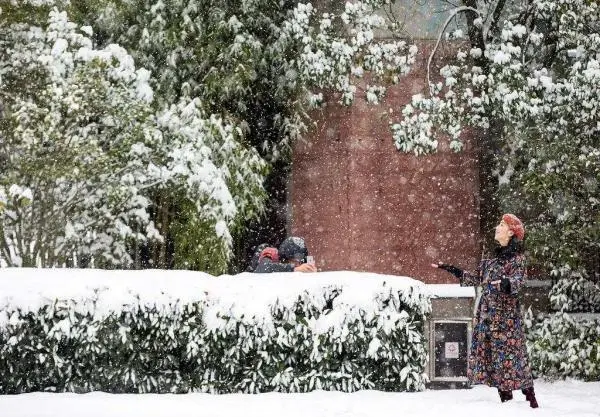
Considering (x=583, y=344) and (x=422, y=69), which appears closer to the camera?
(x=583, y=344)

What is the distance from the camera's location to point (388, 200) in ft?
50.1

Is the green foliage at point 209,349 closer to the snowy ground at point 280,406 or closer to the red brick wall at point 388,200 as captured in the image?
the snowy ground at point 280,406

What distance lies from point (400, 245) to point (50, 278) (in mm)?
8247

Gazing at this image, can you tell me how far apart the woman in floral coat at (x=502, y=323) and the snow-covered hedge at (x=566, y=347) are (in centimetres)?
290

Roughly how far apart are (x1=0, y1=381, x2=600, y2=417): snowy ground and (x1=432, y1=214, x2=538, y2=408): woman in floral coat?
0.27 metres

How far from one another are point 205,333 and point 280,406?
108 centimetres

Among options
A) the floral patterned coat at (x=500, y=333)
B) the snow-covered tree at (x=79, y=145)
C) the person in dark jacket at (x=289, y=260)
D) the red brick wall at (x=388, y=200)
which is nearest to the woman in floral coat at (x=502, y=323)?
the floral patterned coat at (x=500, y=333)

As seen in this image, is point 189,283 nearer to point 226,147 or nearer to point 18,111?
point 18,111

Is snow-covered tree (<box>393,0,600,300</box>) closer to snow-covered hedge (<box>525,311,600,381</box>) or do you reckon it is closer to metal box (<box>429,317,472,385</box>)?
snow-covered hedge (<box>525,311,600,381</box>)

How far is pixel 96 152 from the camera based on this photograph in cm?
1164

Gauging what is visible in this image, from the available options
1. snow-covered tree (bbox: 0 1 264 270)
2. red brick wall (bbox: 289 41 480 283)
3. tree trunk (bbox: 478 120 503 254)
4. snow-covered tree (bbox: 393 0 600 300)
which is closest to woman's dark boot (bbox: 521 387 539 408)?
snow-covered tree (bbox: 393 0 600 300)

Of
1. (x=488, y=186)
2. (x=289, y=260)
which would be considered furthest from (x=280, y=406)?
(x=488, y=186)

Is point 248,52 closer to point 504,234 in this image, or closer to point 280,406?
point 504,234

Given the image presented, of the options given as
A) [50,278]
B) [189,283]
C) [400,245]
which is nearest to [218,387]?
[189,283]
